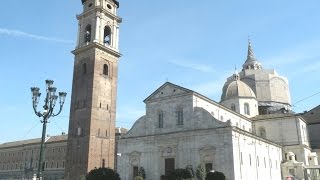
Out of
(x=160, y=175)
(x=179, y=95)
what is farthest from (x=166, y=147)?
(x=179, y=95)

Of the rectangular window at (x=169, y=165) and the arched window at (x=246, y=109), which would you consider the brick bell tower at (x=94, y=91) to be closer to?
the rectangular window at (x=169, y=165)

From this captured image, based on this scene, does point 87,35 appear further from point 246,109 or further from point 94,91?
point 246,109

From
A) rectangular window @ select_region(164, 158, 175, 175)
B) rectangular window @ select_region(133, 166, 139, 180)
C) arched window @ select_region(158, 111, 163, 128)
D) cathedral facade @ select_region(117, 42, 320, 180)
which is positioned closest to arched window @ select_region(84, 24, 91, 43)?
cathedral facade @ select_region(117, 42, 320, 180)

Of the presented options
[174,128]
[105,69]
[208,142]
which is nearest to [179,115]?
[174,128]

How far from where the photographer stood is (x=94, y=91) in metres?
40.1

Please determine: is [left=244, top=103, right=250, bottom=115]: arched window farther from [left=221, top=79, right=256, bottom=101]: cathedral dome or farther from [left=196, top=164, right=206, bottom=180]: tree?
[left=196, top=164, right=206, bottom=180]: tree

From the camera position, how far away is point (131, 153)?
36.1 metres

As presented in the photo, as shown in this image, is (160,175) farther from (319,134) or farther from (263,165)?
(319,134)

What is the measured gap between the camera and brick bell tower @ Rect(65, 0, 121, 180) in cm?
3891

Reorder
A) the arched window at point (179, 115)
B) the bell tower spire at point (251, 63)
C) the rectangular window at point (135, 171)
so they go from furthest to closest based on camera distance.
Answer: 1. the bell tower spire at point (251, 63)
2. the rectangular window at point (135, 171)
3. the arched window at point (179, 115)

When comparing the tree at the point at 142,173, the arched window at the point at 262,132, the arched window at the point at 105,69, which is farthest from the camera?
the arched window at the point at 262,132

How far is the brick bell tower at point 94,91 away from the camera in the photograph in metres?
38.9

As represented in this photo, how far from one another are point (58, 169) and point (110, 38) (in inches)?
1261

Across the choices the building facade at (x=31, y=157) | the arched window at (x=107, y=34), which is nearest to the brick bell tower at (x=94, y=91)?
the arched window at (x=107, y=34)
